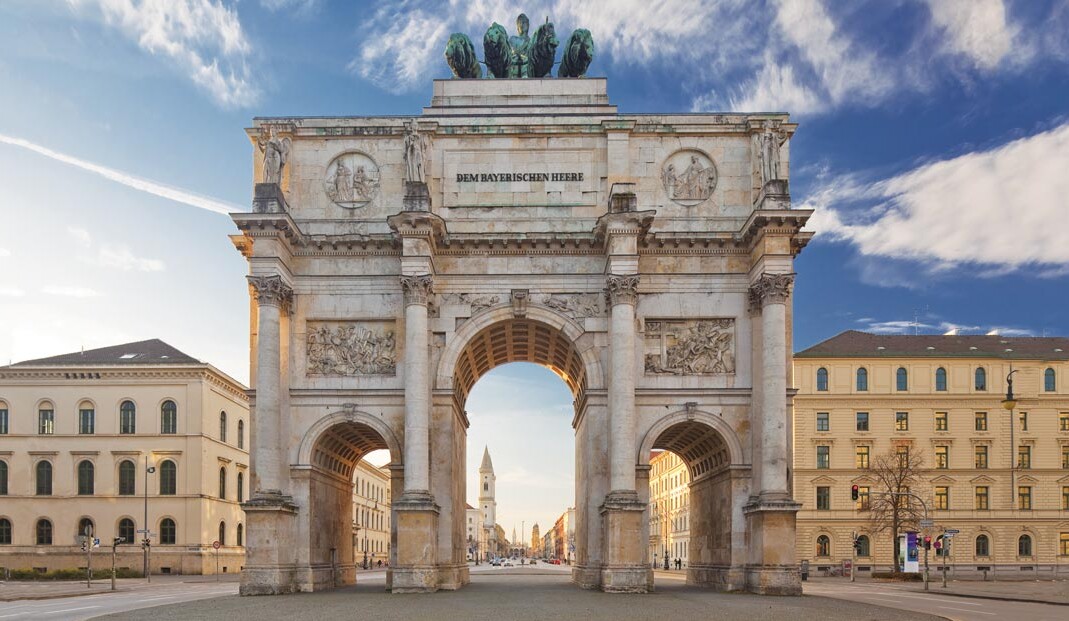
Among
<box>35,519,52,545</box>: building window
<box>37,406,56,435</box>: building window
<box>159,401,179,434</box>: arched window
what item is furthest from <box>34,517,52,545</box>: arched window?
<box>159,401,179,434</box>: arched window

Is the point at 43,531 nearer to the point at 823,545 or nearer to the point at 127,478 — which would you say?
the point at 127,478

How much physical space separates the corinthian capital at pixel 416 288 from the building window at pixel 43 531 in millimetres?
39776

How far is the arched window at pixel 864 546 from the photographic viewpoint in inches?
2660

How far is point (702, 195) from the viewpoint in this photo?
35906mm

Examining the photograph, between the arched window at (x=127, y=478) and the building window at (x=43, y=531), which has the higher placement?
the arched window at (x=127, y=478)

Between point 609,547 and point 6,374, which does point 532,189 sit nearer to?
point 609,547

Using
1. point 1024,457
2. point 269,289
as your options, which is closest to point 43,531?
point 269,289

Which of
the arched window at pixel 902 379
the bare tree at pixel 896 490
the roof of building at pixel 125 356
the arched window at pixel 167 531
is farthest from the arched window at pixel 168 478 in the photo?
the arched window at pixel 902 379

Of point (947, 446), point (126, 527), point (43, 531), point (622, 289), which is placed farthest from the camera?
point (947, 446)

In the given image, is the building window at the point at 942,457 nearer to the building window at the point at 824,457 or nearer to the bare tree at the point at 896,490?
the bare tree at the point at 896,490

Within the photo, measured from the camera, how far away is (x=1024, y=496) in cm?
6775

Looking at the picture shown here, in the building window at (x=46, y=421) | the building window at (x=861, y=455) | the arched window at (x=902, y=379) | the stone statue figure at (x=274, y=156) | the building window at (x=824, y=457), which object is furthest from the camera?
the arched window at (x=902, y=379)

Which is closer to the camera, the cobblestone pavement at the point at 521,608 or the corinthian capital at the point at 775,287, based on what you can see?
the cobblestone pavement at the point at 521,608

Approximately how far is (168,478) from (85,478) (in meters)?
4.94
